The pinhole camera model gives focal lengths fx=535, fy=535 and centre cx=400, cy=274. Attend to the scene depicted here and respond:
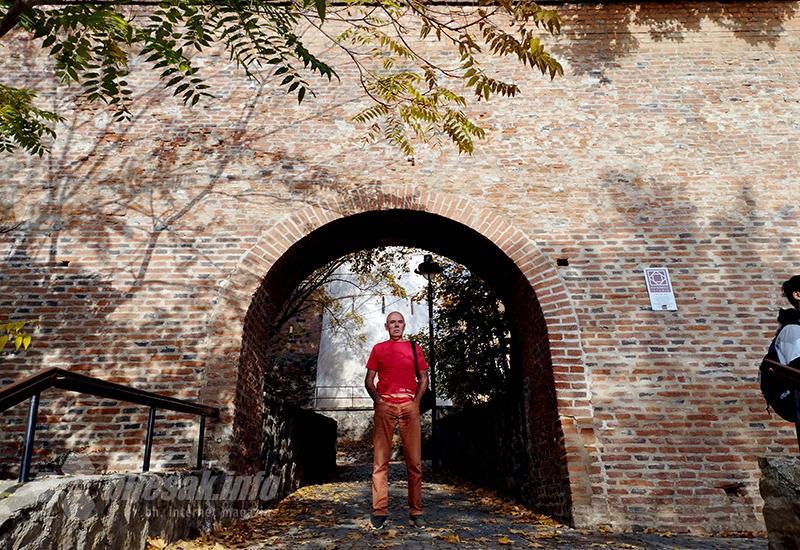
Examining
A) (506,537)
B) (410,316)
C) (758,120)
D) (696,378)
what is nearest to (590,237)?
(696,378)

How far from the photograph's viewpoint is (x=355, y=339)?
17.5 metres

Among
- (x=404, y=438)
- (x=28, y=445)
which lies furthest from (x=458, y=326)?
(x=28, y=445)

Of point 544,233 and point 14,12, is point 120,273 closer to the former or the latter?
point 14,12

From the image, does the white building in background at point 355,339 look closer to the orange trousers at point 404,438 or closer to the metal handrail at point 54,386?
the orange trousers at point 404,438

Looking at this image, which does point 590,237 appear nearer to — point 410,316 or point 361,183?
point 361,183

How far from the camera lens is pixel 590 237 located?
591 cm

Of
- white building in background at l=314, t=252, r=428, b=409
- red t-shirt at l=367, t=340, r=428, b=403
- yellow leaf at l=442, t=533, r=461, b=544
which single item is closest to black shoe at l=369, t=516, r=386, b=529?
yellow leaf at l=442, t=533, r=461, b=544

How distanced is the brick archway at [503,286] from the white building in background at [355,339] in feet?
31.3

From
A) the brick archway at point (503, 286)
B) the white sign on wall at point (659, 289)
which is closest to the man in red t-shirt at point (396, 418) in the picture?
the brick archway at point (503, 286)

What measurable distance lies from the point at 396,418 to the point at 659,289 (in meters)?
3.19

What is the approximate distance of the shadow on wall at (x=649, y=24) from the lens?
6.89 m

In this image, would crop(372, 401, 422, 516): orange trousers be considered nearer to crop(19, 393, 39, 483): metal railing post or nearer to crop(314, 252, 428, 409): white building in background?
crop(19, 393, 39, 483): metal railing post

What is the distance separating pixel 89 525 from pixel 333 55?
19.2 feet

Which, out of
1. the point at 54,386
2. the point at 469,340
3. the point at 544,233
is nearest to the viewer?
the point at 54,386
